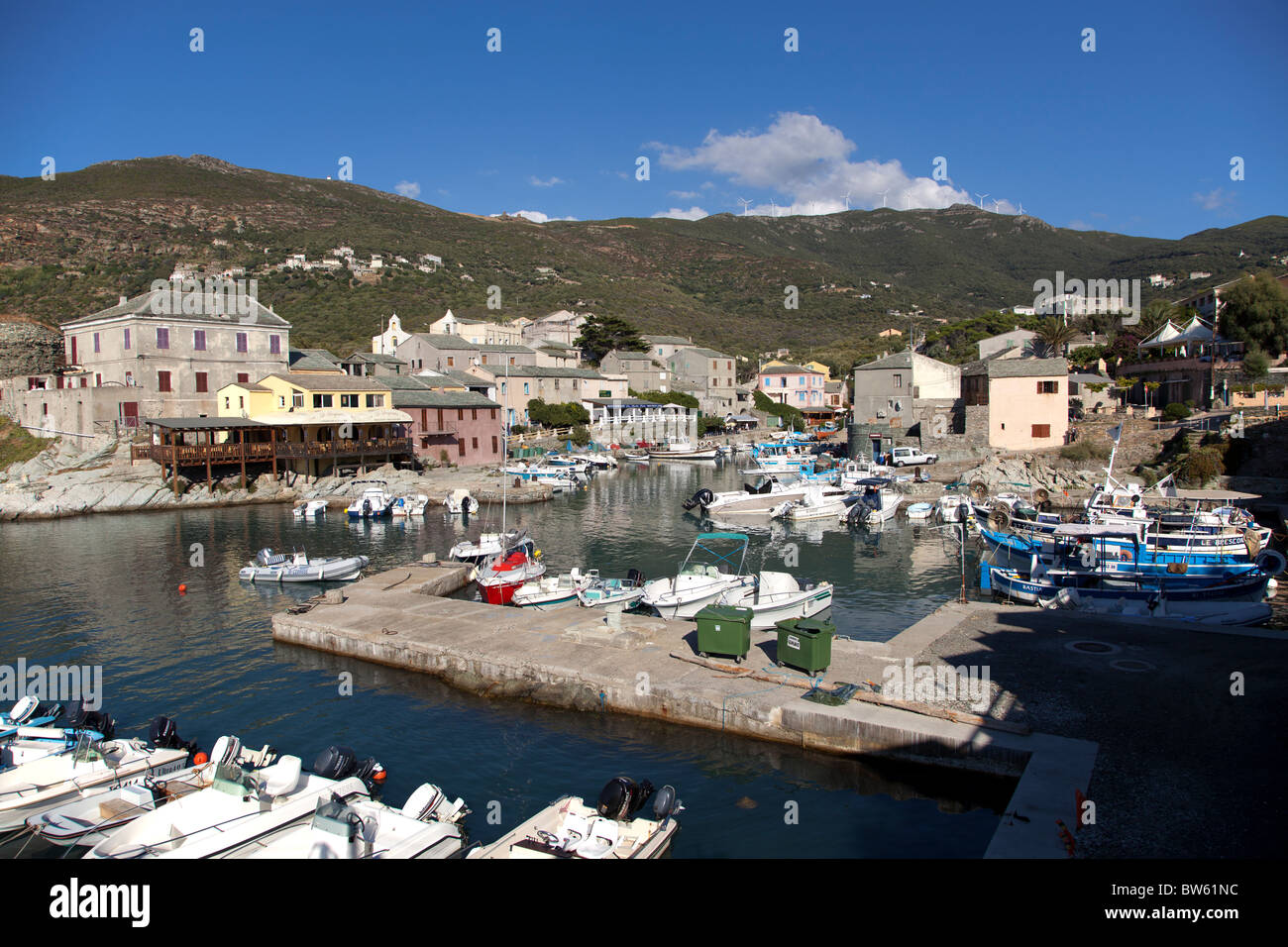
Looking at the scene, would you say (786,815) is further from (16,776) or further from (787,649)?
(16,776)

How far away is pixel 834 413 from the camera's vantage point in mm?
95875

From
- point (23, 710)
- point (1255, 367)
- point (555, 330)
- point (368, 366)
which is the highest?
point (555, 330)

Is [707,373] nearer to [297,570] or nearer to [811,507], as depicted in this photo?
[811,507]

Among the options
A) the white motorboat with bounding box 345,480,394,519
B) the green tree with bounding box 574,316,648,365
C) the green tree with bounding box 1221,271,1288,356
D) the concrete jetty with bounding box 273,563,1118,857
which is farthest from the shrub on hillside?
the green tree with bounding box 574,316,648,365

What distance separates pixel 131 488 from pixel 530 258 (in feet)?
333

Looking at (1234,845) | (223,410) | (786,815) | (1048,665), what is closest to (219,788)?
(786,815)

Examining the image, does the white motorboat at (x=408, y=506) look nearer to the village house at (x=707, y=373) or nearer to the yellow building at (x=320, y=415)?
the yellow building at (x=320, y=415)

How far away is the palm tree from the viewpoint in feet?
230

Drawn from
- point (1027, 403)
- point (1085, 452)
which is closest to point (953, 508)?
point (1085, 452)

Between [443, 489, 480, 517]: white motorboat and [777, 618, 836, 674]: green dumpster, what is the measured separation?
3162 cm

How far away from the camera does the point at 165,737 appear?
46.1 ft

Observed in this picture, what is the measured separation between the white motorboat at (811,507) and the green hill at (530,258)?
59256 millimetres

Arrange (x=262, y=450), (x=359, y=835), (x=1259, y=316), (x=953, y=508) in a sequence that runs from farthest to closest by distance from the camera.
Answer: (x=262, y=450), (x=1259, y=316), (x=953, y=508), (x=359, y=835)
